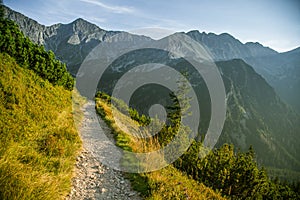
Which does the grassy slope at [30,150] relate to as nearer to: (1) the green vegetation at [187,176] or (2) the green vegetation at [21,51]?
(1) the green vegetation at [187,176]

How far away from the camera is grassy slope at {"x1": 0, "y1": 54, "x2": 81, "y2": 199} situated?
15.1ft

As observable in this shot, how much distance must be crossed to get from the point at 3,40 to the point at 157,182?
87.5 feet

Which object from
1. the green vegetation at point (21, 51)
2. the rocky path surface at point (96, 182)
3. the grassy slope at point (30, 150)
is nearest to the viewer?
the grassy slope at point (30, 150)

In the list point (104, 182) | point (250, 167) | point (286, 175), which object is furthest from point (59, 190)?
point (286, 175)

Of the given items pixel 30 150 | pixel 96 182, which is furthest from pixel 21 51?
pixel 96 182

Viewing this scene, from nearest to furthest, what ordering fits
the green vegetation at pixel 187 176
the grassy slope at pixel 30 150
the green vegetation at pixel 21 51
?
1. the grassy slope at pixel 30 150
2. the green vegetation at pixel 187 176
3. the green vegetation at pixel 21 51

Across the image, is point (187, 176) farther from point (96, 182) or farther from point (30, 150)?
point (30, 150)

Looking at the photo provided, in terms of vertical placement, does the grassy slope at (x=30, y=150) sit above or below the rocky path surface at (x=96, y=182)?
above

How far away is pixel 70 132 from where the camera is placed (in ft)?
39.6

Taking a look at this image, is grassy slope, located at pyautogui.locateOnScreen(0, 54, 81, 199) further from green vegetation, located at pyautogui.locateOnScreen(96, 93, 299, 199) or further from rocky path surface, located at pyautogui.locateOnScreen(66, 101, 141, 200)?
green vegetation, located at pyautogui.locateOnScreen(96, 93, 299, 199)

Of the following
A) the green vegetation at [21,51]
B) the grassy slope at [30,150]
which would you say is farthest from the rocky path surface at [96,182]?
the green vegetation at [21,51]

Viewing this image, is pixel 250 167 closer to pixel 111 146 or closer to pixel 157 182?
pixel 111 146

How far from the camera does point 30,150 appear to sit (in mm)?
7574

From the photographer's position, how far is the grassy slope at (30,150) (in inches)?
181
